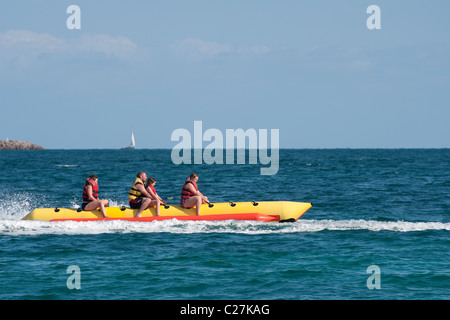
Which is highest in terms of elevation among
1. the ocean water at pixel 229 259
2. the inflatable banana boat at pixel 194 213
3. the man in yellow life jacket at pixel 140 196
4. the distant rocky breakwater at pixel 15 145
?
the distant rocky breakwater at pixel 15 145

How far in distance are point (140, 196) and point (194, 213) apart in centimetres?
170

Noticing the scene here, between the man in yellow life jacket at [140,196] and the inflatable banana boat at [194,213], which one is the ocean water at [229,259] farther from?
the man in yellow life jacket at [140,196]

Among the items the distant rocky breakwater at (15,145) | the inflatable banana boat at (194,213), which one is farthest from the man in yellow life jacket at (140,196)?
the distant rocky breakwater at (15,145)

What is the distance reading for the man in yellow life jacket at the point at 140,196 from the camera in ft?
54.3

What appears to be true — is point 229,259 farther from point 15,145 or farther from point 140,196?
point 15,145

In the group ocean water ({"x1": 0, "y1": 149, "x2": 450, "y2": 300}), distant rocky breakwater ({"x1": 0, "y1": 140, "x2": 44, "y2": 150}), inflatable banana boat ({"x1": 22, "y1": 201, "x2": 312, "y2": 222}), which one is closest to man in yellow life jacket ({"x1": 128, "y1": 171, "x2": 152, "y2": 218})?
inflatable banana boat ({"x1": 22, "y1": 201, "x2": 312, "y2": 222})

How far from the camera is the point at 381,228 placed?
16078 millimetres

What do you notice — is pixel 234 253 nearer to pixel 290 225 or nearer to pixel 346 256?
pixel 346 256

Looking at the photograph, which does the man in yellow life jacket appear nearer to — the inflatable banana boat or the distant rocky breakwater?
the inflatable banana boat

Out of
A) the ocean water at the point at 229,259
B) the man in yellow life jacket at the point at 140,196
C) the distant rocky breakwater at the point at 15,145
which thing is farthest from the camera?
the distant rocky breakwater at the point at 15,145

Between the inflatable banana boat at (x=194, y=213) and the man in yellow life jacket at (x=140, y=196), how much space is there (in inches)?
6.0

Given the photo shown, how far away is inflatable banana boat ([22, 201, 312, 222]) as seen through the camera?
16.6 m

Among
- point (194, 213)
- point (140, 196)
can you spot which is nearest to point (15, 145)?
point (140, 196)
